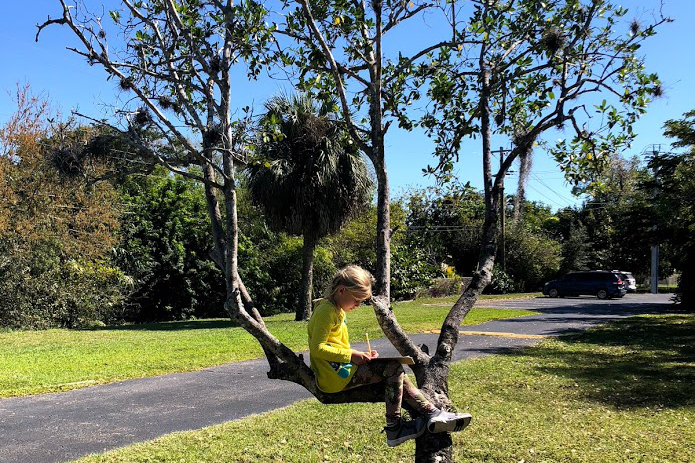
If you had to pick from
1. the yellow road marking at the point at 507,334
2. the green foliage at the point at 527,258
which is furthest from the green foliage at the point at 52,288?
the green foliage at the point at 527,258

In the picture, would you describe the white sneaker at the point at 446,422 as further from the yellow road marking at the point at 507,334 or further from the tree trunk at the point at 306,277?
the tree trunk at the point at 306,277

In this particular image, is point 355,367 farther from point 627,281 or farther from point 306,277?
point 627,281

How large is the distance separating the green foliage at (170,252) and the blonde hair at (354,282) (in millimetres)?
20181

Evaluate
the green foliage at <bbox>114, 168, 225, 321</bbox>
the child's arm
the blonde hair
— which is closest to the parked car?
the green foliage at <bbox>114, 168, 225, 321</bbox>

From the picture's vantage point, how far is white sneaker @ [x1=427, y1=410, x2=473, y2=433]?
3756mm

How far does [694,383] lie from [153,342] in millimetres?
11031

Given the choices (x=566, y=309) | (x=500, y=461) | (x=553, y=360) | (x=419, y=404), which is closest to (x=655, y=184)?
(x=566, y=309)

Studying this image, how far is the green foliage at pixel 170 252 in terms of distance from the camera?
23234 mm

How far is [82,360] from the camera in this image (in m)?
11.4

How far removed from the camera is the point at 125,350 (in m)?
12.8

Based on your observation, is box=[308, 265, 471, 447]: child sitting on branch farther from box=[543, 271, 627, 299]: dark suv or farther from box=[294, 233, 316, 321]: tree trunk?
box=[543, 271, 627, 299]: dark suv

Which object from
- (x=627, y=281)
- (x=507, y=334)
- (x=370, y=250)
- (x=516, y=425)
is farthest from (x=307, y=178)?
(x=627, y=281)

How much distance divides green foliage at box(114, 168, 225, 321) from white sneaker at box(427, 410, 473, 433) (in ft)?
67.0

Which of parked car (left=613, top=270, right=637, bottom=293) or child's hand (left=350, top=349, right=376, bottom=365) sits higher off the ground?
parked car (left=613, top=270, right=637, bottom=293)
